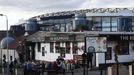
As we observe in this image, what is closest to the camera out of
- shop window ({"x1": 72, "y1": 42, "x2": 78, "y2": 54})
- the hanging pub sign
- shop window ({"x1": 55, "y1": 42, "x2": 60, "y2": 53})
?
the hanging pub sign

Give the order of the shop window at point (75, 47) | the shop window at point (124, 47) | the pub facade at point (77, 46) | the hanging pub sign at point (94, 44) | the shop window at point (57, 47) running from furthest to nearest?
the shop window at point (57, 47)
the shop window at point (75, 47)
the shop window at point (124, 47)
the pub facade at point (77, 46)
the hanging pub sign at point (94, 44)

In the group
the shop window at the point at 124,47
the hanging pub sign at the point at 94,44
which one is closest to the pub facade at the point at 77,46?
the shop window at the point at 124,47

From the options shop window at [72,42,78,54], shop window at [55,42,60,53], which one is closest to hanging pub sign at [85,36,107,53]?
shop window at [72,42,78,54]

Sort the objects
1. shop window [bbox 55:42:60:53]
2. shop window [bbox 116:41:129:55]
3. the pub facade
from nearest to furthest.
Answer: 1. the pub facade
2. shop window [bbox 116:41:129:55]
3. shop window [bbox 55:42:60:53]

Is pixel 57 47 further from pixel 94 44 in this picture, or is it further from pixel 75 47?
pixel 94 44

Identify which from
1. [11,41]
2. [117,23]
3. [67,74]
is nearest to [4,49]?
[11,41]

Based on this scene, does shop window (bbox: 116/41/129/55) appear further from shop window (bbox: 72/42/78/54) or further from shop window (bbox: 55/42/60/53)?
shop window (bbox: 55/42/60/53)

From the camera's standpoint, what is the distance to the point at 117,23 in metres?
109

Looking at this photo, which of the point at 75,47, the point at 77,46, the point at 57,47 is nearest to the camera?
the point at 77,46

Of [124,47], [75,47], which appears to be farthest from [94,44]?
[124,47]

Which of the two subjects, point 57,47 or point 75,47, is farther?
point 57,47

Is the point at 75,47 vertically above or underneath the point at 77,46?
underneath

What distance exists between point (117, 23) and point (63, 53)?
61139mm

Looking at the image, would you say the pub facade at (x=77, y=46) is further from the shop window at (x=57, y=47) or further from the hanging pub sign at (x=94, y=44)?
the hanging pub sign at (x=94, y=44)
